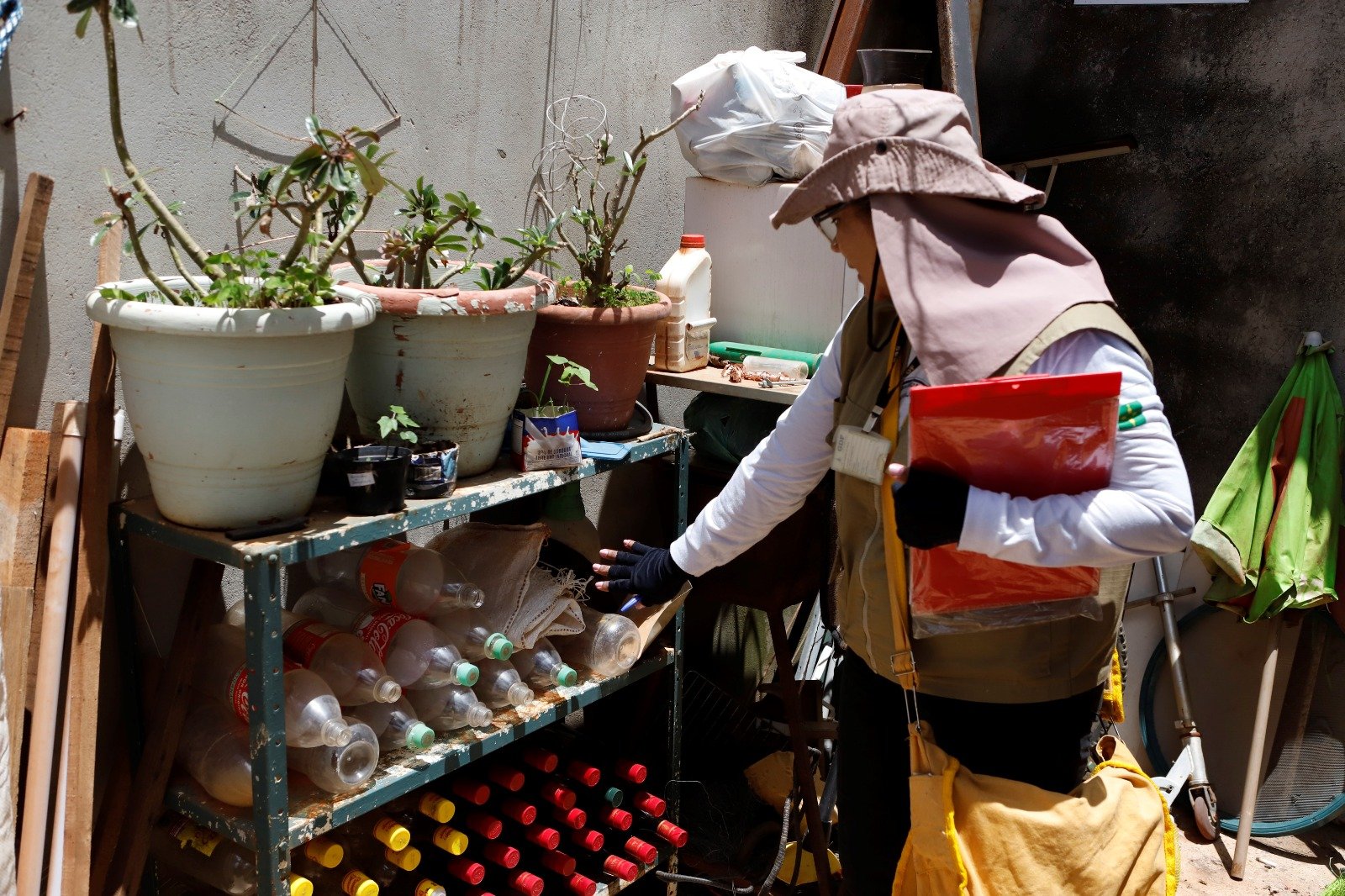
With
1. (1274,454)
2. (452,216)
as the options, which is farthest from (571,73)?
(1274,454)

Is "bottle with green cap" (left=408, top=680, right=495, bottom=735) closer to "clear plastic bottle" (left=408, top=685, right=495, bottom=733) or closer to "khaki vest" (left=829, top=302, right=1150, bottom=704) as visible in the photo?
"clear plastic bottle" (left=408, top=685, right=495, bottom=733)

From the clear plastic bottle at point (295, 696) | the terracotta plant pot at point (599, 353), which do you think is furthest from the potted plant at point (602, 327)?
the clear plastic bottle at point (295, 696)

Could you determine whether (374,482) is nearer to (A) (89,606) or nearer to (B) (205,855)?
(A) (89,606)

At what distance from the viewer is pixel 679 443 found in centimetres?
260

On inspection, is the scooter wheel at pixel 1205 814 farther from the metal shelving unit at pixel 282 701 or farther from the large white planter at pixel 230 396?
the large white planter at pixel 230 396

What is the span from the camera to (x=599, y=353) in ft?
7.83

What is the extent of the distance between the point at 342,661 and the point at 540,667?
0.46 m

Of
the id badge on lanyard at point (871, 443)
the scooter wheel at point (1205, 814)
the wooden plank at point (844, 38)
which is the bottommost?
the scooter wheel at point (1205, 814)

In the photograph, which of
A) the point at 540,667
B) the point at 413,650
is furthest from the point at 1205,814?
the point at 413,650

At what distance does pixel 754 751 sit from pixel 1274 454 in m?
1.87

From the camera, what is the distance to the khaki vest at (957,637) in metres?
1.87

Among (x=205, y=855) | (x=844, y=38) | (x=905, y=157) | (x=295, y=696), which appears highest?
(x=844, y=38)

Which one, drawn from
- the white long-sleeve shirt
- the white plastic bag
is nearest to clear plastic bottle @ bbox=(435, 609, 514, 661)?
the white long-sleeve shirt

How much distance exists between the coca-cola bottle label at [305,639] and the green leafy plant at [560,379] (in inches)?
23.1
